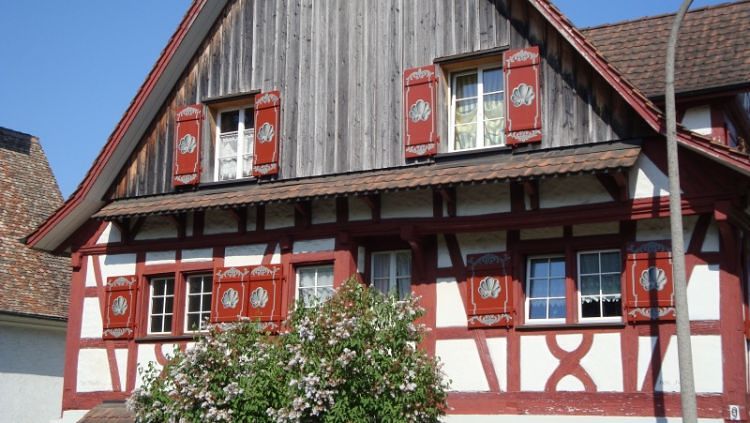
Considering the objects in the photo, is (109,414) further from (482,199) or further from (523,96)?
(523,96)

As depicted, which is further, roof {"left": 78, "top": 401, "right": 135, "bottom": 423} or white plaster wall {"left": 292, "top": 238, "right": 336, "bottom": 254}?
roof {"left": 78, "top": 401, "right": 135, "bottom": 423}

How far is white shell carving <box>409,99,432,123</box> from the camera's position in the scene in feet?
53.8

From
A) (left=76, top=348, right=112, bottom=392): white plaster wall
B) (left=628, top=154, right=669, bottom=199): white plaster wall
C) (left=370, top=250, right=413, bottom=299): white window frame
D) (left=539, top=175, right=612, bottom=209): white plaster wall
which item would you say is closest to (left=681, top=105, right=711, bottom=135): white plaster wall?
(left=628, top=154, right=669, bottom=199): white plaster wall

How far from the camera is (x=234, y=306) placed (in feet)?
57.1

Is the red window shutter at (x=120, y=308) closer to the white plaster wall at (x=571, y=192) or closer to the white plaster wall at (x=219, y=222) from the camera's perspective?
the white plaster wall at (x=219, y=222)

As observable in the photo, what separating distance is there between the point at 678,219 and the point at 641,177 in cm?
226

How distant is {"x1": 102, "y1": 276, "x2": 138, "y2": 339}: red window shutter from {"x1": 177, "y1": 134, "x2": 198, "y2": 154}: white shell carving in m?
2.31

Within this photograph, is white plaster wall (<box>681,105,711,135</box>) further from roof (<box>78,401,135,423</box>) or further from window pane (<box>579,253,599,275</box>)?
roof (<box>78,401,135,423</box>)

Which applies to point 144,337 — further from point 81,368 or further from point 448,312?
point 448,312

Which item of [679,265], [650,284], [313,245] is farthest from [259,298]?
[679,265]

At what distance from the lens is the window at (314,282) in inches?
669

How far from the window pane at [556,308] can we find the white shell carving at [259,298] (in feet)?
14.8

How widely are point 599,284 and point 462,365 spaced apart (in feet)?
7.25

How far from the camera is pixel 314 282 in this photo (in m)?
17.1
